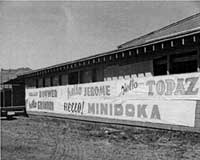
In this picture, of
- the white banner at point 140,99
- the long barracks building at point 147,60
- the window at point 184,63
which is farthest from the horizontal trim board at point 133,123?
the window at point 184,63

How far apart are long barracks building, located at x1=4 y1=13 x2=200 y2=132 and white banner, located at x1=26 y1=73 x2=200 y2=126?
0.73 ft

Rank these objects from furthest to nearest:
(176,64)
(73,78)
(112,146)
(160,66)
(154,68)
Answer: (73,78)
(154,68)
(160,66)
(176,64)
(112,146)

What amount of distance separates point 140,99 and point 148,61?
6.19 ft

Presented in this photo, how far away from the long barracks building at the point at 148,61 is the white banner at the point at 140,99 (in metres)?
0.22

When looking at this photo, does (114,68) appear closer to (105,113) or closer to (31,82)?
(105,113)

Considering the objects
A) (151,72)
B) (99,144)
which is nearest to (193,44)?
(151,72)

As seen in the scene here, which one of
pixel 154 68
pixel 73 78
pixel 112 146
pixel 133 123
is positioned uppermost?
pixel 154 68

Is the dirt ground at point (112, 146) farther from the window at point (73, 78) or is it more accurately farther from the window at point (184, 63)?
the window at point (73, 78)

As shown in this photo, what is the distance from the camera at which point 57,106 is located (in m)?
16.7

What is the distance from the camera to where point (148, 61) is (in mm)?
11859

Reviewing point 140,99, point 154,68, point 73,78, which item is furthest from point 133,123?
point 73,78

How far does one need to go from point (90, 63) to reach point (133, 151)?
8.24m

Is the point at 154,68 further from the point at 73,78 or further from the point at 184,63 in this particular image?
the point at 73,78

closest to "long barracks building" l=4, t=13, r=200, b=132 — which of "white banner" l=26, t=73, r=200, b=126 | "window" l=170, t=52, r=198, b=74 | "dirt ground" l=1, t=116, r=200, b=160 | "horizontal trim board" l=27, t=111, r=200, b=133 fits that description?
"window" l=170, t=52, r=198, b=74
